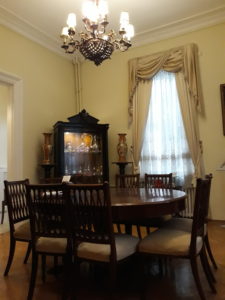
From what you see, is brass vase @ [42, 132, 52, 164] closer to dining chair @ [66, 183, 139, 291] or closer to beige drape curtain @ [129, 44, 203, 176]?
beige drape curtain @ [129, 44, 203, 176]

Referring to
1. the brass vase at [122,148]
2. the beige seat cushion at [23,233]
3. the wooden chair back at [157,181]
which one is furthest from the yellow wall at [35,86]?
the wooden chair back at [157,181]

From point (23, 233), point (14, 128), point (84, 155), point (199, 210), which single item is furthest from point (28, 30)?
point (199, 210)

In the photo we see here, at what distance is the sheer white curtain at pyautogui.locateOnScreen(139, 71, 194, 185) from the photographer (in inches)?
171

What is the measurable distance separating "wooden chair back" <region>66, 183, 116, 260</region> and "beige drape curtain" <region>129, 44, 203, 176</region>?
Result: 2.77 m

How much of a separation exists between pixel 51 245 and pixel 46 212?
246mm

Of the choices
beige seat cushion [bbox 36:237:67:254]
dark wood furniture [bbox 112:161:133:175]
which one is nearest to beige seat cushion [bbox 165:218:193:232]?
beige seat cushion [bbox 36:237:67:254]

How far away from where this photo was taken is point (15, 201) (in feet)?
8.25

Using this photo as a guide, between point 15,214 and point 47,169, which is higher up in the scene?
point 47,169

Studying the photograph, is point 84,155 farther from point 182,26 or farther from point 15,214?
point 182,26

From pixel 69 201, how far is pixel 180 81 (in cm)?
329

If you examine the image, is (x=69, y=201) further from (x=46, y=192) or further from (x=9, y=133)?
(x=9, y=133)

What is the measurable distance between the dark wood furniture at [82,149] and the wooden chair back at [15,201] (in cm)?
168

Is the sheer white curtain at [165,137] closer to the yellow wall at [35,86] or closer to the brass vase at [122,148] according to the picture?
the brass vase at [122,148]

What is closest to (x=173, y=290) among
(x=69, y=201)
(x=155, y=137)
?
(x=69, y=201)
